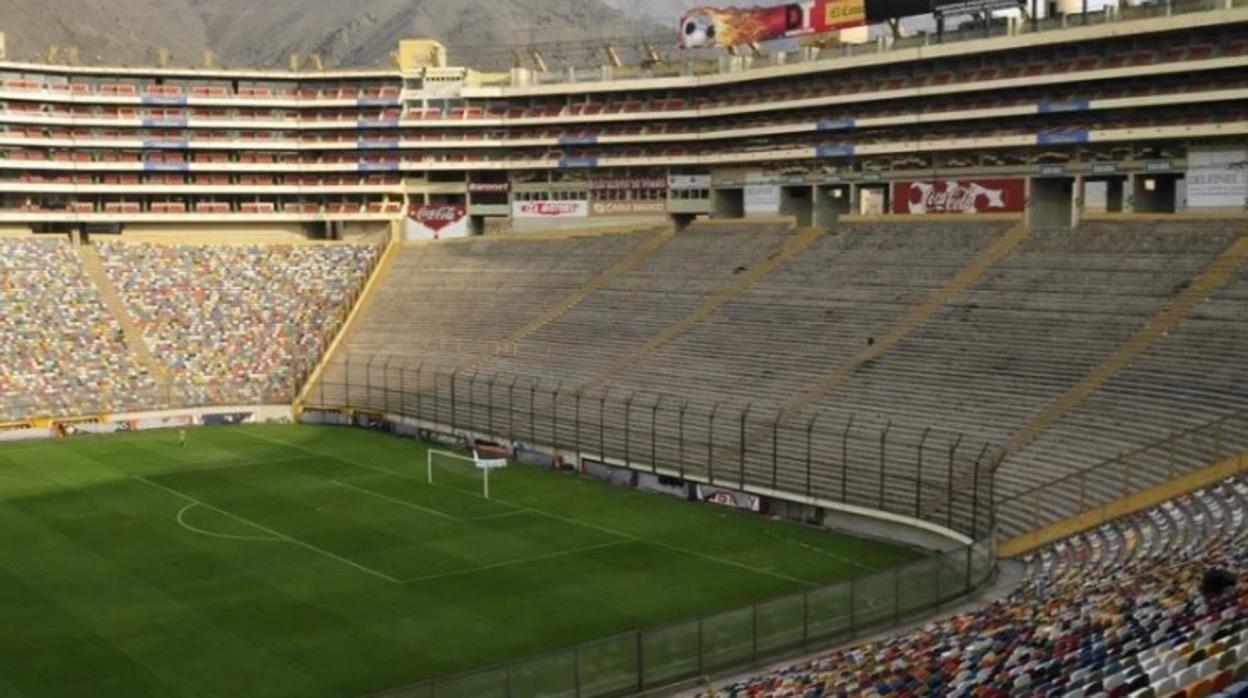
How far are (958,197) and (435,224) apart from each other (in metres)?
37.3

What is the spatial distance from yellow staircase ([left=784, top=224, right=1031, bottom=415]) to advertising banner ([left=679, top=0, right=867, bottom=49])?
1733 centimetres

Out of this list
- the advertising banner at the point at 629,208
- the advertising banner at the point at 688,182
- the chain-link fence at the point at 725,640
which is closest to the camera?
the chain-link fence at the point at 725,640

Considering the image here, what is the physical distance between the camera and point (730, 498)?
48062mm

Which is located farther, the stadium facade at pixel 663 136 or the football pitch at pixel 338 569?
the stadium facade at pixel 663 136

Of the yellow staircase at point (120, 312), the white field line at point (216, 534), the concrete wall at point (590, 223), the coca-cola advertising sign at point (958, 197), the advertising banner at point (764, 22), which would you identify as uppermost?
the advertising banner at point (764, 22)

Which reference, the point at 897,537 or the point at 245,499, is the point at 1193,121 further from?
the point at 245,499

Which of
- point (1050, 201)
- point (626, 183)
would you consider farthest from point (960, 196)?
point (626, 183)

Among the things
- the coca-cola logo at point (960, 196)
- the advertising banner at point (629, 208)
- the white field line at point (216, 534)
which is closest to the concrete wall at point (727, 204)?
the advertising banner at point (629, 208)

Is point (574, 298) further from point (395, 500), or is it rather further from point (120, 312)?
point (395, 500)

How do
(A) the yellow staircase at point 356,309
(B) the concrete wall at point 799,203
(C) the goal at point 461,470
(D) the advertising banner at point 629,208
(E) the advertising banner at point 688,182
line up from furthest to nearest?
(D) the advertising banner at point 629,208 < (E) the advertising banner at point 688,182 < (B) the concrete wall at point 799,203 < (A) the yellow staircase at point 356,309 < (C) the goal at point 461,470

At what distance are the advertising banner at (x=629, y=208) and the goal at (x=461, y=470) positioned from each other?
31900 millimetres

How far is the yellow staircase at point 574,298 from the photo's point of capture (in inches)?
2739

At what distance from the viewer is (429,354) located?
7194 centimetres

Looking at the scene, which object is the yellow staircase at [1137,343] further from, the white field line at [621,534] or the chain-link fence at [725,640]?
the chain-link fence at [725,640]
